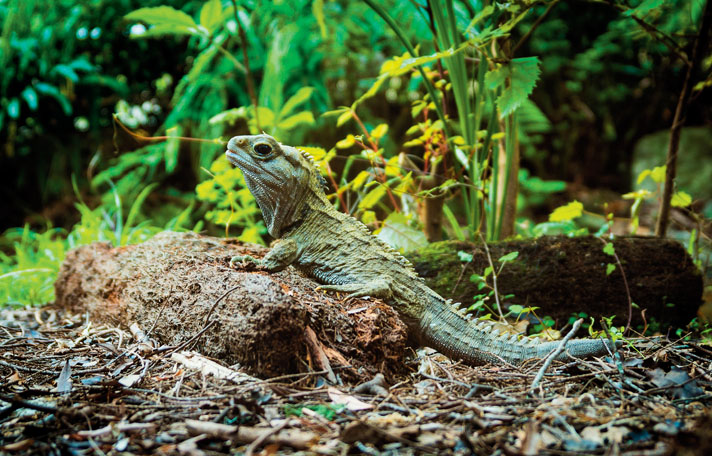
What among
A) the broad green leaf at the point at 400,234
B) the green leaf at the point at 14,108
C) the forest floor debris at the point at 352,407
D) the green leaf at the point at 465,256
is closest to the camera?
the forest floor debris at the point at 352,407

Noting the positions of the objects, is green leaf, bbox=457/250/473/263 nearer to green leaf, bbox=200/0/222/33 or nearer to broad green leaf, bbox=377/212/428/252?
broad green leaf, bbox=377/212/428/252

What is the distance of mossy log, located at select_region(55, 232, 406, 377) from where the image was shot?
2.34 meters

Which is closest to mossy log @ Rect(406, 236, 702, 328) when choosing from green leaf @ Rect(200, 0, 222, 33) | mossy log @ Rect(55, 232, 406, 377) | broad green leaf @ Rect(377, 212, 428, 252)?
broad green leaf @ Rect(377, 212, 428, 252)

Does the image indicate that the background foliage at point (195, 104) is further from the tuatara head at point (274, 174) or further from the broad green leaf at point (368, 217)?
the tuatara head at point (274, 174)

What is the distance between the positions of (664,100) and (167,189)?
35.7ft

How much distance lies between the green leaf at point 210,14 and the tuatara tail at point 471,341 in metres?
2.94

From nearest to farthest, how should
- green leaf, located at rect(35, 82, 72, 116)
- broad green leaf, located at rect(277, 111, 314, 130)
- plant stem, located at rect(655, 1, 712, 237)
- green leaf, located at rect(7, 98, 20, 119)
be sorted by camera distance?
plant stem, located at rect(655, 1, 712, 237) → broad green leaf, located at rect(277, 111, 314, 130) → green leaf, located at rect(7, 98, 20, 119) → green leaf, located at rect(35, 82, 72, 116)

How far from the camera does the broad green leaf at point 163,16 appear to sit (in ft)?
12.4

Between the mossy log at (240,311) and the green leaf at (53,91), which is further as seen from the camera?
the green leaf at (53,91)

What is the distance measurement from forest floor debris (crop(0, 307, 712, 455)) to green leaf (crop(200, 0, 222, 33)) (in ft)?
8.84

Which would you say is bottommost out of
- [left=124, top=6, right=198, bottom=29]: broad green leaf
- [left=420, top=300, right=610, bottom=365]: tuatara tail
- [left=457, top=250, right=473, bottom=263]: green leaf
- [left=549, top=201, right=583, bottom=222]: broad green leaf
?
[left=420, top=300, right=610, bottom=365]: tuatara tail

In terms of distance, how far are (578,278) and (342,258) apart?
196 centimetres

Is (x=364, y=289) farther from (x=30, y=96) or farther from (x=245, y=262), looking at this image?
(x=30, y=96)

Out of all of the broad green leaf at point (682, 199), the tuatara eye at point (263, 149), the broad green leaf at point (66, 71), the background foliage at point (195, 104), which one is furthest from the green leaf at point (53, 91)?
the broad green leaf at point (682, 199)
